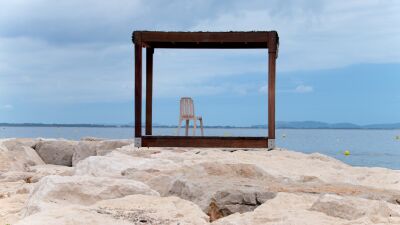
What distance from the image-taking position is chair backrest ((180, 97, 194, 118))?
1177 cm

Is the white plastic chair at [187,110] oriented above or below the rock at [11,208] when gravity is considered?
above

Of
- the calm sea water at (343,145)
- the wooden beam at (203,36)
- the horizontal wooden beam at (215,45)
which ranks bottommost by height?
the calm sea water at (343,145)

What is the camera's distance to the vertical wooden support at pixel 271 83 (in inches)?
397

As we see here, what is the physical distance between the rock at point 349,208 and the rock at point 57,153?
9.38 m

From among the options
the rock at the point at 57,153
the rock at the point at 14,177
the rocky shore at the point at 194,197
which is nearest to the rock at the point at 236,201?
the rocky shore at the point at 194,197

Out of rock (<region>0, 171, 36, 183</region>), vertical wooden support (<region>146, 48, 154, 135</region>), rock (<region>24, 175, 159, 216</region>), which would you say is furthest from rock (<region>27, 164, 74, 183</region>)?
rock (<region>24, 175, 159, 216</region>)

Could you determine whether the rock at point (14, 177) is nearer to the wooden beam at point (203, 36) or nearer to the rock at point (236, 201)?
the wooden beam at point (203, 36)

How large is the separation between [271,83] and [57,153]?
5.26 metres

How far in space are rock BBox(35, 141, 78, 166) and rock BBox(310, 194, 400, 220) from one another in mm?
9380

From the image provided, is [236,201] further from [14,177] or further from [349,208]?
[14,177]

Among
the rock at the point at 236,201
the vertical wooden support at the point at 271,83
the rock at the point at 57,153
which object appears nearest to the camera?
the rock at the point at 236,201

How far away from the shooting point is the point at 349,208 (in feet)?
13.7

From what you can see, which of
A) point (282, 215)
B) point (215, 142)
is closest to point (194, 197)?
point (282, 215)

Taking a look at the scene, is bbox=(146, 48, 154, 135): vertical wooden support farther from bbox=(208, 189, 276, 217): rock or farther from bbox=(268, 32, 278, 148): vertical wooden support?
bbox=(208, 189, 276, 217): rock
